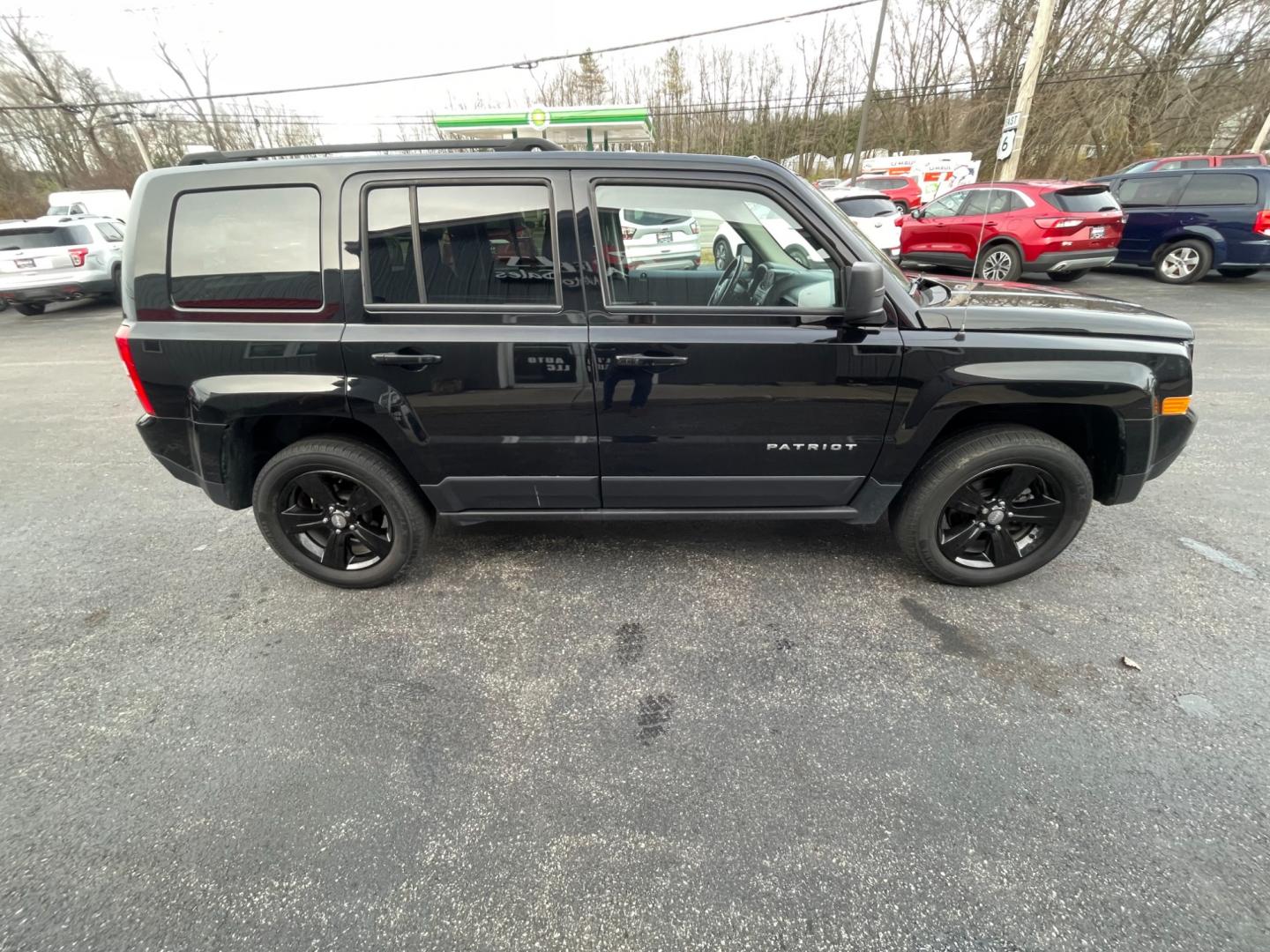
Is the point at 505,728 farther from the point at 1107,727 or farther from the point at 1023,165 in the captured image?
the point at 1023,165

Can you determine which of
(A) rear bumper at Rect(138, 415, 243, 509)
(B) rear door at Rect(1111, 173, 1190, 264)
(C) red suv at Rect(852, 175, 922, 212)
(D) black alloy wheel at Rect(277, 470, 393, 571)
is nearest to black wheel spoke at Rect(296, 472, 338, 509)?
(D) black alloy wheel at Rect(277, 470, 393, 571)

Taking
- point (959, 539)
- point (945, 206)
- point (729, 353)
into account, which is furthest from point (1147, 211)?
point (729, 353)

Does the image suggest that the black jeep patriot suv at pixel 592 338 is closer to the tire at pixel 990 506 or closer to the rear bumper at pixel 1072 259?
the tire at pixel 990 506

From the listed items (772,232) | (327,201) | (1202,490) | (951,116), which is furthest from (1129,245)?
(951,116)

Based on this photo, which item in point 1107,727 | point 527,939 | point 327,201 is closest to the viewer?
point 527,939

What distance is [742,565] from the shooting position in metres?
2.94

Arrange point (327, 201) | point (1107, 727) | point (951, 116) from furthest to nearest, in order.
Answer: point (951, 116) → point (327, 201) → point (1107, 727)

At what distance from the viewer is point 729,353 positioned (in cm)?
232

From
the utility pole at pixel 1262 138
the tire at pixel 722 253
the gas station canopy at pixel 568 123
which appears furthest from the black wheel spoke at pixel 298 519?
the utility pole at pixel 1262 138

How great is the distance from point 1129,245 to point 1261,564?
994 cm

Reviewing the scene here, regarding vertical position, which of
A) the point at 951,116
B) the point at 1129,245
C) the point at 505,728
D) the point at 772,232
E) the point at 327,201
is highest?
the point at 951,116

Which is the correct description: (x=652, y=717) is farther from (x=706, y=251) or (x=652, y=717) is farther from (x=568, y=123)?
(x=568, y=123)

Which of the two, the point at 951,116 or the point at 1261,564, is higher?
the point at 951,116

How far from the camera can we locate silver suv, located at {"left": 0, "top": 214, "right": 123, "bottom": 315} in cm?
995
